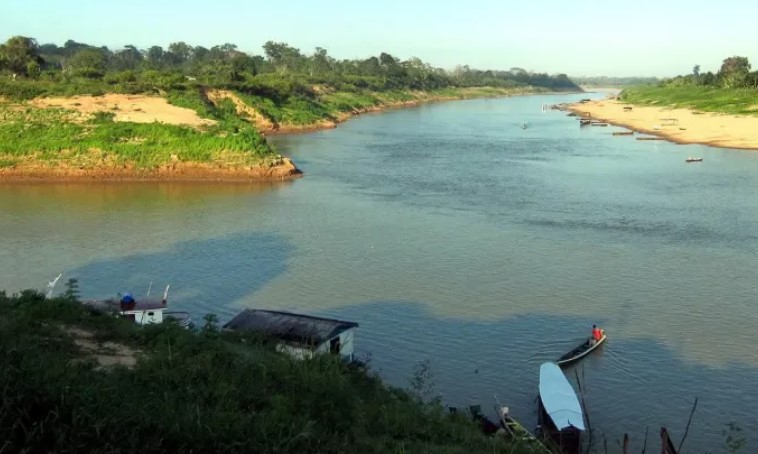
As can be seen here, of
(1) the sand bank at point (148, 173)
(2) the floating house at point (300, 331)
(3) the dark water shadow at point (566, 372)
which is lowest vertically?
(3) the dark water shadow at point (566, 372)

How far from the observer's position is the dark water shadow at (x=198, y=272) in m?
18.7

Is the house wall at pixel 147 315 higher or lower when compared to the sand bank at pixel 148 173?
lower

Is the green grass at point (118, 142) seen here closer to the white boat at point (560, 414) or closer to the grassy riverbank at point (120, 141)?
the grassy riverbank at point (120, 141)

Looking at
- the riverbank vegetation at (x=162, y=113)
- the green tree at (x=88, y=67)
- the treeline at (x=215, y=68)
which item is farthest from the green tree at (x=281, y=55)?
the green tree at (x=88, y=67)

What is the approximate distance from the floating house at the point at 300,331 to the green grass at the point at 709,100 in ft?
225

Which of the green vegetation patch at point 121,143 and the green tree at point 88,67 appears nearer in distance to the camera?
the green vegetation patch at point 121,143

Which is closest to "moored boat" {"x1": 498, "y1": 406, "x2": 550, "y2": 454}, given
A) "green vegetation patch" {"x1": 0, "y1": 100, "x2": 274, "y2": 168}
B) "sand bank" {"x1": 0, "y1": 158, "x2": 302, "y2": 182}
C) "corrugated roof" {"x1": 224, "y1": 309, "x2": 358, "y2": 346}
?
"corrugated roof" {"x1": 224, "y1": 309, "x2": 358, "y2": 346}

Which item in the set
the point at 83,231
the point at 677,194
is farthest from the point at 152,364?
the point at 677,194

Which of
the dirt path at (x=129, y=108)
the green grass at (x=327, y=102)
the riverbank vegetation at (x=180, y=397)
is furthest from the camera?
the green grass at (x=327, y=102)

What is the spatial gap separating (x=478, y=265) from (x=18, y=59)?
5727 cm

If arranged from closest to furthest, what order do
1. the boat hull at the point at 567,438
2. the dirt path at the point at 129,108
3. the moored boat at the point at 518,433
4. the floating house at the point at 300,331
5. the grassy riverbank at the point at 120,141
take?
the moored boat at the point at 518,433 < the boat hull at the point at 567,438 < the floating house at the point at 300,331 < the grassy riverbank at the point at 120,141 < the dirt path at the point at 129,108

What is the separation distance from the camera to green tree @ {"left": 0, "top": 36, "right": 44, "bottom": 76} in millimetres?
61125

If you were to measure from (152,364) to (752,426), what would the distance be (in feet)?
33.6

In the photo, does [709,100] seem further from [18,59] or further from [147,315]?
[147,315]
